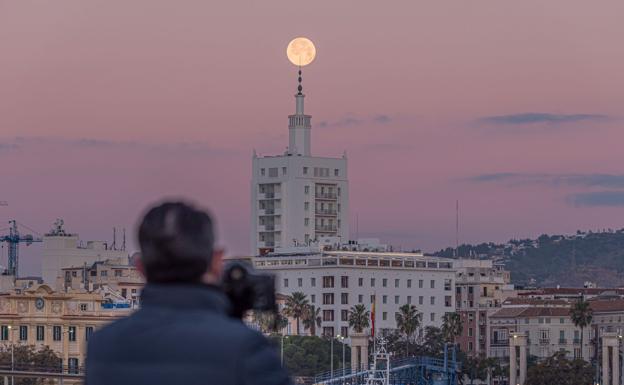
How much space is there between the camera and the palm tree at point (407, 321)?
150 m

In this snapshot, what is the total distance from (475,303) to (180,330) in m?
175

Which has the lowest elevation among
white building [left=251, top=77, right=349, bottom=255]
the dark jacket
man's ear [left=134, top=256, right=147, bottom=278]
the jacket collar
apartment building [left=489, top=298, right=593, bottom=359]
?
apartment building [left=489, top=298, right=593, bottom=359]

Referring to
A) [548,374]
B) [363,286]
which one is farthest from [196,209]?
[363,286]

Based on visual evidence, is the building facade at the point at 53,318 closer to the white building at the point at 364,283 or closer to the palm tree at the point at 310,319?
the palm tree at the point at 310,319

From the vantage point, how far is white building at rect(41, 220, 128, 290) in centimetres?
16650

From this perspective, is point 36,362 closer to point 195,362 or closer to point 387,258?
point 387,258

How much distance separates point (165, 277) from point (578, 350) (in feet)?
554

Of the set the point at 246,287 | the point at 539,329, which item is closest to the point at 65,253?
the point at 539,329

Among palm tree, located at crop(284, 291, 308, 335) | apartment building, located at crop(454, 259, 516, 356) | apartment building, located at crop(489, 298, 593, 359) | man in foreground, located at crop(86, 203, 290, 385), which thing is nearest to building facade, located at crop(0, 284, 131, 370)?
palm tree, located at crop(284, 291, 308, 335)

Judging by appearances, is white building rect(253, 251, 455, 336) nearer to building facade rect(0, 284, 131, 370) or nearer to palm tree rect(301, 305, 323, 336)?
palm tree rect(301, 305, 323, 336)

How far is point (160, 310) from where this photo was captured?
632 cm

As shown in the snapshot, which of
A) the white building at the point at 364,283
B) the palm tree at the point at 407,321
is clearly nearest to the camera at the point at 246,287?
the palm tree at the point at 407,321

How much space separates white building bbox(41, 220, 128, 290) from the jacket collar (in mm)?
159716

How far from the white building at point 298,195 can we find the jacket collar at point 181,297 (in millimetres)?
175056
